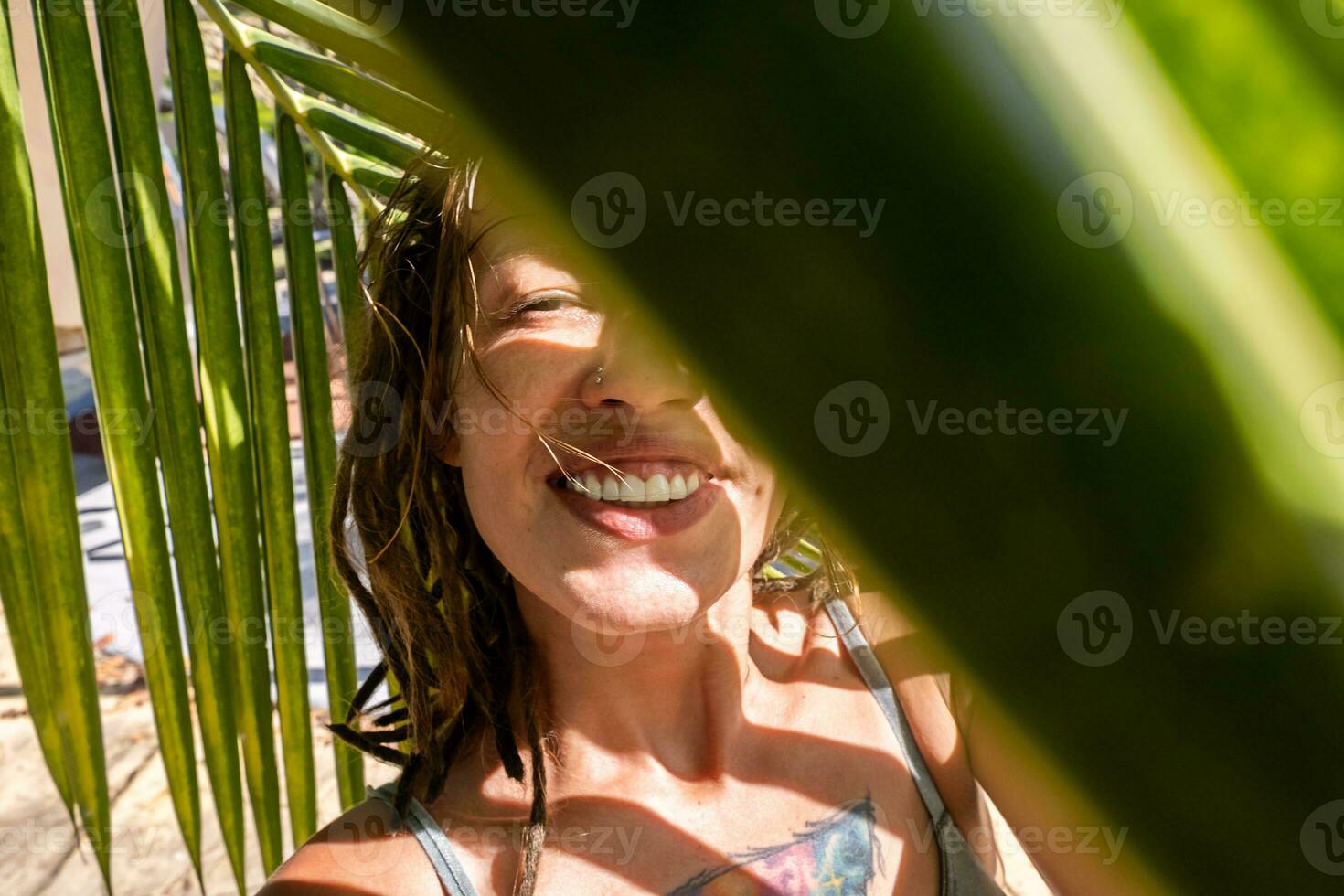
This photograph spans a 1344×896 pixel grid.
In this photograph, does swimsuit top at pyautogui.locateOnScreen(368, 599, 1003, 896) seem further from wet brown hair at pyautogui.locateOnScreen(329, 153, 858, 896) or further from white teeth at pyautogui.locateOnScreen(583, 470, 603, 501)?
white teeth at pyautogui.locateOnScreen(583, 470, 603, 501)

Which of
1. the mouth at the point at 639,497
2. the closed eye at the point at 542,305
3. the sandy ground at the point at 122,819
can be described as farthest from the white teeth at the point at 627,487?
the sandy ground at the point at 122,819

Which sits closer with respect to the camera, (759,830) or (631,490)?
(631,490)

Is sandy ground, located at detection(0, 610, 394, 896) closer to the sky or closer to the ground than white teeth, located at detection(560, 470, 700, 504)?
closer to the ground

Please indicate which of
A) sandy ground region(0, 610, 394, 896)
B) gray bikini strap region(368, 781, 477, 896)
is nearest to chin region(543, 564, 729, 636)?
gray bikini strap region(368, 781, 477, 896)

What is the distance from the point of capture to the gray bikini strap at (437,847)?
0.79 metres

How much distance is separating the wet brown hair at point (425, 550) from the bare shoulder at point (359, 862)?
0.02 m

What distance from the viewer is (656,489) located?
74cm

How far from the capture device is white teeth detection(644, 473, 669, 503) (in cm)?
74

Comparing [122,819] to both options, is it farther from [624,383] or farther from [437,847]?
[624,383]

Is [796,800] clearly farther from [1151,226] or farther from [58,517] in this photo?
[1151,226]

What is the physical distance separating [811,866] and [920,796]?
0.12 meters

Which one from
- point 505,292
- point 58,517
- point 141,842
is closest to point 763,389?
point 505,292

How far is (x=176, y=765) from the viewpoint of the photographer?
Result: 2.95 ft

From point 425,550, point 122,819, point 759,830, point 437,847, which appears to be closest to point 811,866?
point 759,830
